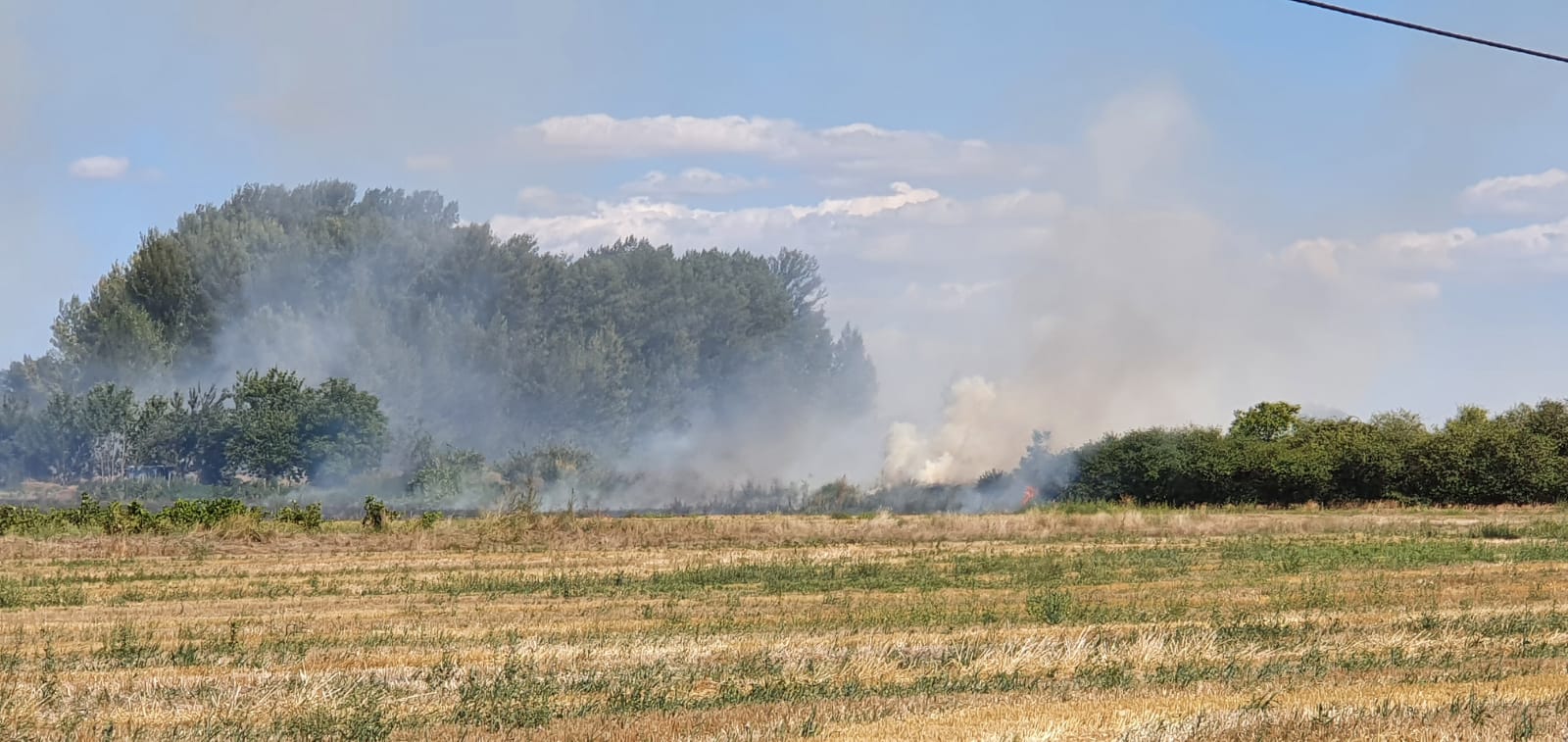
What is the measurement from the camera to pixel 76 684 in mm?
17016

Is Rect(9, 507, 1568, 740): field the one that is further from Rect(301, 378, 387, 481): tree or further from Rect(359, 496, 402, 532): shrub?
Rect(301, 378, 387, 481): tree

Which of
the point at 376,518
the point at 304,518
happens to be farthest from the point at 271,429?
the point at 376,518

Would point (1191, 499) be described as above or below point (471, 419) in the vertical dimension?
below

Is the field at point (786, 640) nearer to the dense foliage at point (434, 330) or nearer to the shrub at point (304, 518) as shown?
the shrub at point (304, 518)

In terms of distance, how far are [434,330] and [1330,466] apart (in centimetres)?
6124

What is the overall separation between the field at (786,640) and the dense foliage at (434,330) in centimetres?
5698

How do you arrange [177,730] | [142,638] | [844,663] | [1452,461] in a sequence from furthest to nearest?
[1452,461] < [142,638] < [844,663] < [177,730]

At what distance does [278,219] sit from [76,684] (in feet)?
334

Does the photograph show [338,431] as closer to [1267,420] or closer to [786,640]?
[1267,420]

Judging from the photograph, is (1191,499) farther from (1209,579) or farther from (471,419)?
(471,419)

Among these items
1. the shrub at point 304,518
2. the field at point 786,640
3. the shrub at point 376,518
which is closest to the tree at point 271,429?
the shrub at point 304,518

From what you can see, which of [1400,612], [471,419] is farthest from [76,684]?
[471,419]

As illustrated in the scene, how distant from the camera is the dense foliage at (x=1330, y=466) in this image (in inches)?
2594

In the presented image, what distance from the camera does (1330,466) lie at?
68188mm
